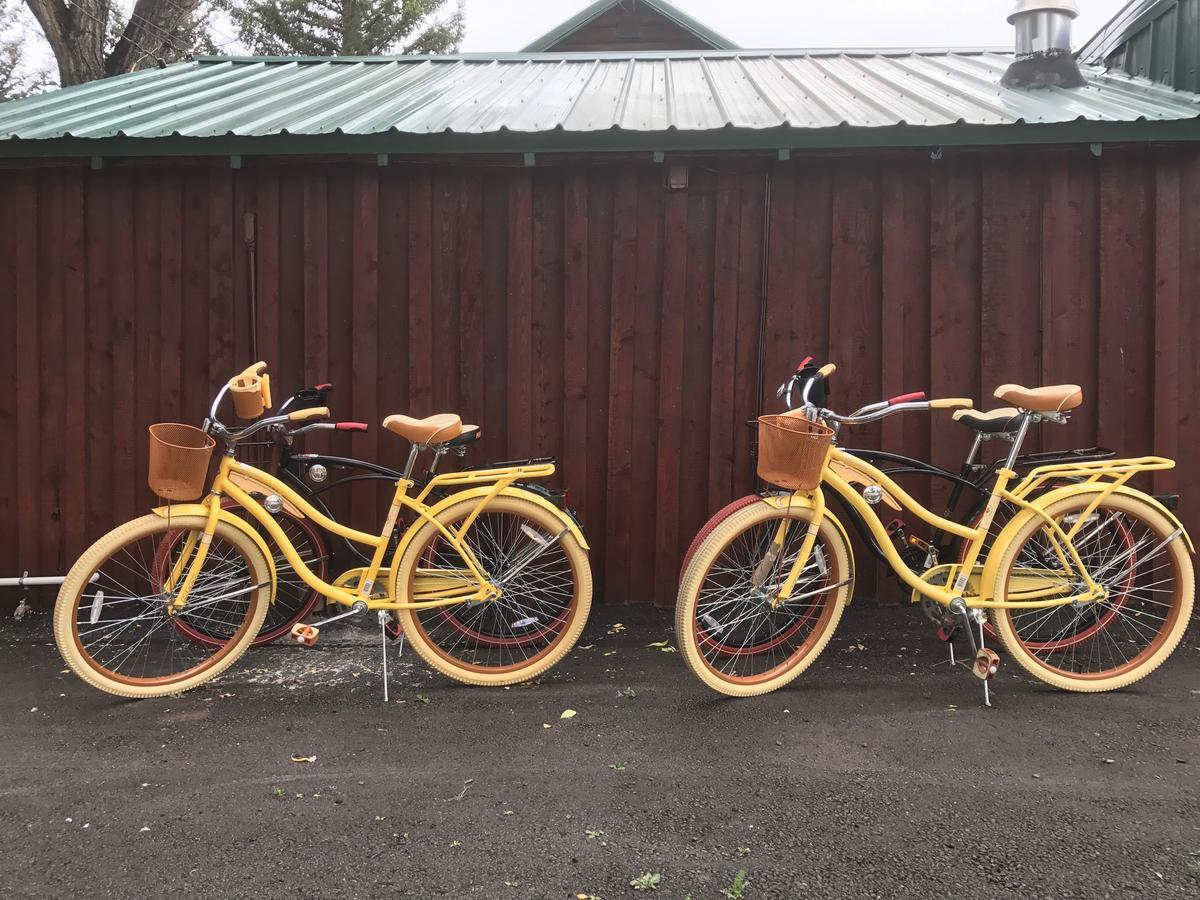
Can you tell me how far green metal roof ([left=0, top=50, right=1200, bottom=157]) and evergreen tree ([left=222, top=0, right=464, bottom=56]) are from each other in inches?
678

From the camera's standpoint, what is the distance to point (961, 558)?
10.7ft

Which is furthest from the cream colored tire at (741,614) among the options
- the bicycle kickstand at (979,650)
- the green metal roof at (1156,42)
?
the green metal roof at (1156,42)

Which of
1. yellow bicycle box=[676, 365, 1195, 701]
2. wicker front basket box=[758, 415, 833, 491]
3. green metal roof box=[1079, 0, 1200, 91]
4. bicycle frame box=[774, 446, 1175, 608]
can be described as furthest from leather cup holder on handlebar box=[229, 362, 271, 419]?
green metal roof box=[1079, 0, 1200, 91]

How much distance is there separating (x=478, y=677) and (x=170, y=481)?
143 centimetres

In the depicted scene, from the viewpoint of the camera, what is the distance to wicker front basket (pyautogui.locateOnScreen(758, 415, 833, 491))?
287 cm

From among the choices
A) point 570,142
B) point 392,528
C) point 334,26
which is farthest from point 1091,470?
point 334,26

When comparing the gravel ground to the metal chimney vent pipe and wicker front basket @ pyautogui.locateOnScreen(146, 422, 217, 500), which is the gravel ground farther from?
the metal chimney vent pipe

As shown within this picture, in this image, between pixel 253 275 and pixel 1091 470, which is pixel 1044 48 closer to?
pixel 1091 470

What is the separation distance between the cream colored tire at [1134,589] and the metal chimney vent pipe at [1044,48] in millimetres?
3112

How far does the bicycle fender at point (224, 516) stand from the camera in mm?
3037

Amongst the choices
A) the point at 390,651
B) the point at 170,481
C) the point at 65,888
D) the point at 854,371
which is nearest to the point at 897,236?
the point at 854,371

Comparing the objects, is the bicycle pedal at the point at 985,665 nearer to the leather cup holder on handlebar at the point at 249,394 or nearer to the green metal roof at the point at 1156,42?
the leather cup holder on handlebar at the point at 249,394

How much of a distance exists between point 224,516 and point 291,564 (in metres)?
0.35

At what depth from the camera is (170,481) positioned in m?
2.98
